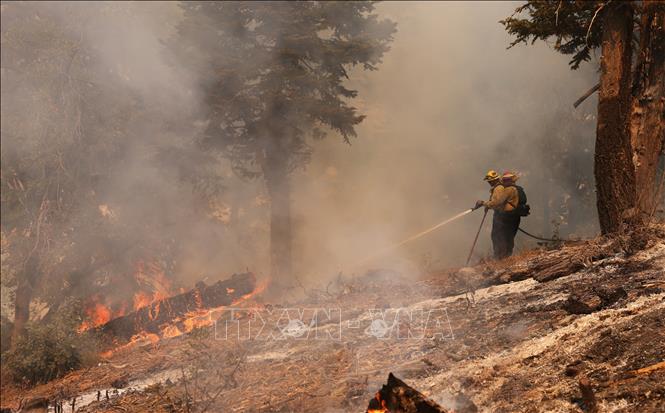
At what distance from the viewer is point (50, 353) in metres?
9.06

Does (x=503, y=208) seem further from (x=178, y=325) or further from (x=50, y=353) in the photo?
(x=50, y=353)


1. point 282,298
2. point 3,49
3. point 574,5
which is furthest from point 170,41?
point 574,5

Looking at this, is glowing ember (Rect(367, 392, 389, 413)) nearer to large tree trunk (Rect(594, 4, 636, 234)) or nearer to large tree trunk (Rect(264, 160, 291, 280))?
large tree trunk (Rect(594, 4, 636, 234))

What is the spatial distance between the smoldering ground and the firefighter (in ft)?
9.34

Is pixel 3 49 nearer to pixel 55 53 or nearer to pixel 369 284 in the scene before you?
pixel 55 53

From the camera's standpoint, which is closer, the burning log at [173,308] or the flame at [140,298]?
the burning log at [173,308]

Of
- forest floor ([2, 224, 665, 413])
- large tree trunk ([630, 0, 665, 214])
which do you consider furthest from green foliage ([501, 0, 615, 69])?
forest floor ([2, 224, 665, 413])

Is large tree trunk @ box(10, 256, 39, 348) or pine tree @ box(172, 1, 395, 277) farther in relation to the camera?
pine tree @ box(172, 1, 395, 277)

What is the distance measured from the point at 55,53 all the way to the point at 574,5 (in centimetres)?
1223

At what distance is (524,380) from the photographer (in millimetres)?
4367

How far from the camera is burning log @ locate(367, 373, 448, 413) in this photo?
3.53 m

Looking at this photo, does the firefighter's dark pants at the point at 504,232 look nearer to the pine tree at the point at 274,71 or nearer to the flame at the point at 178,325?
the pine tree at the point at 274,71

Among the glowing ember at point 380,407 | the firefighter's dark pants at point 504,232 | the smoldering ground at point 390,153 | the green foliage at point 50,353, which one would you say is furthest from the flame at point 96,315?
the glowing ember at point 380,407

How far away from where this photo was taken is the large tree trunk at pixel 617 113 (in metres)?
7.33
